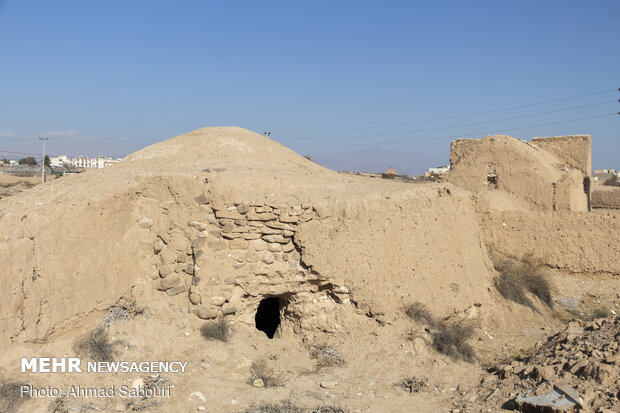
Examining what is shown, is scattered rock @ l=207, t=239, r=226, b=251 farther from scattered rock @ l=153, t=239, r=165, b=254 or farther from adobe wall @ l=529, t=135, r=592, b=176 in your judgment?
adobe wall @ l=529, t=135, r=592, b=176

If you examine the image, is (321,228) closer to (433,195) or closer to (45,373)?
(433,195)

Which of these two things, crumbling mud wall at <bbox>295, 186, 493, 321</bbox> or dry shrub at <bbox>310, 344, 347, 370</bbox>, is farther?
crumbling mud wall at <bbox>295, 186, 493, 321</bbox>

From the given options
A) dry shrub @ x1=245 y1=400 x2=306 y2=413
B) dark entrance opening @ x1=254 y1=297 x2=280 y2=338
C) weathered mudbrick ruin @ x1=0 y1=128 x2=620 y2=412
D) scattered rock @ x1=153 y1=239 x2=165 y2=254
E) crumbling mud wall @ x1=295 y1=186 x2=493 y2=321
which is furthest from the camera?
dark entrance opening @ x1=254 y1=297 x2=280 y2=338

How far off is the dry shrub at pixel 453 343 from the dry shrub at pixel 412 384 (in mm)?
743

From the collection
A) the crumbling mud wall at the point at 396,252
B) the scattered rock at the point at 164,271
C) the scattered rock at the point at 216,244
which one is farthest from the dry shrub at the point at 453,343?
the scattered rock at the point at 164,271

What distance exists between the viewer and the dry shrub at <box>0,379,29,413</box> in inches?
166

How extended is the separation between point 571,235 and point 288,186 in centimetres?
640

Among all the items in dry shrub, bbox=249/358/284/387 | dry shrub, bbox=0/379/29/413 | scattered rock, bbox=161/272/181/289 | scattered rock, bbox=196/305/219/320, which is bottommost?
dry shrub, bbox=249/358/284/387

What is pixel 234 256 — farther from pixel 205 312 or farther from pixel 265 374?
pixel 265 374

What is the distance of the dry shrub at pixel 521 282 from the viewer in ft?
26.8

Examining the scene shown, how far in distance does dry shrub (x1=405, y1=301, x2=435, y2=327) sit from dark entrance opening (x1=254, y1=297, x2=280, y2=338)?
231cm

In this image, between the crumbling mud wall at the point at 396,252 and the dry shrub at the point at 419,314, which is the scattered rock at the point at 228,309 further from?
the dry shrub at the point at 419,314

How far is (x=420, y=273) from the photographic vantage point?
6.85m

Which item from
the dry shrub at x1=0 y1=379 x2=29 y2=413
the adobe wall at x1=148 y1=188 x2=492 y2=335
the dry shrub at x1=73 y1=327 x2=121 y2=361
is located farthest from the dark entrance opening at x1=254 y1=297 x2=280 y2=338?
the dry shrub at x1=0 y1=379 x2=29 y2=413
